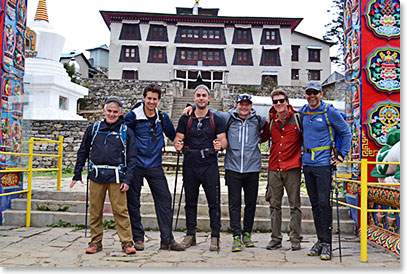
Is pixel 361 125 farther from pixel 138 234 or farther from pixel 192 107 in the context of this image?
pixel 138 234

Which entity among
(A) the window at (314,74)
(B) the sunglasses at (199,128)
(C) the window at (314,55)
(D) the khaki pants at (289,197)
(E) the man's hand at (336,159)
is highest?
(C) the window at (314,55)

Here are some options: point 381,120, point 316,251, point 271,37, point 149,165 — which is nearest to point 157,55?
point 271,37

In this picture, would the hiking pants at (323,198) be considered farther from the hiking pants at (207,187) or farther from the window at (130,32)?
the window at (130,32)

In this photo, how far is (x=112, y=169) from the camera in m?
4.45

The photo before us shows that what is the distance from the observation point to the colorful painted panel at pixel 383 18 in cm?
562

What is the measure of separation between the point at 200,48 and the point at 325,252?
32282 millimetres

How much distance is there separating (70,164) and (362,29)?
9.38 metres

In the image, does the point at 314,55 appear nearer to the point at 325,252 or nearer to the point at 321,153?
the point at 321,153

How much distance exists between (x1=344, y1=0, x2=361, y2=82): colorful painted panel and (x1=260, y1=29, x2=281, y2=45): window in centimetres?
3012

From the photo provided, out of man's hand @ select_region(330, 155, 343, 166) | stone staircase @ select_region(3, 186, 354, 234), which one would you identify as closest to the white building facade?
stone staircase @ select_region(3, 186, 354, 234)

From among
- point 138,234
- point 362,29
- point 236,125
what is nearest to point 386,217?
point 236,125

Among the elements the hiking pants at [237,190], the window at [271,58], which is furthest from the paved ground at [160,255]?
the window at [271,58]

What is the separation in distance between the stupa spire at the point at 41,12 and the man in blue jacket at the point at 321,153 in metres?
14.0

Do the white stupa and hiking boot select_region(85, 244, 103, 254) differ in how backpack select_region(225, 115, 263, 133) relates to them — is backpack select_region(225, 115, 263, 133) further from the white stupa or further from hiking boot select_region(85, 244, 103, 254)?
the white stupa
